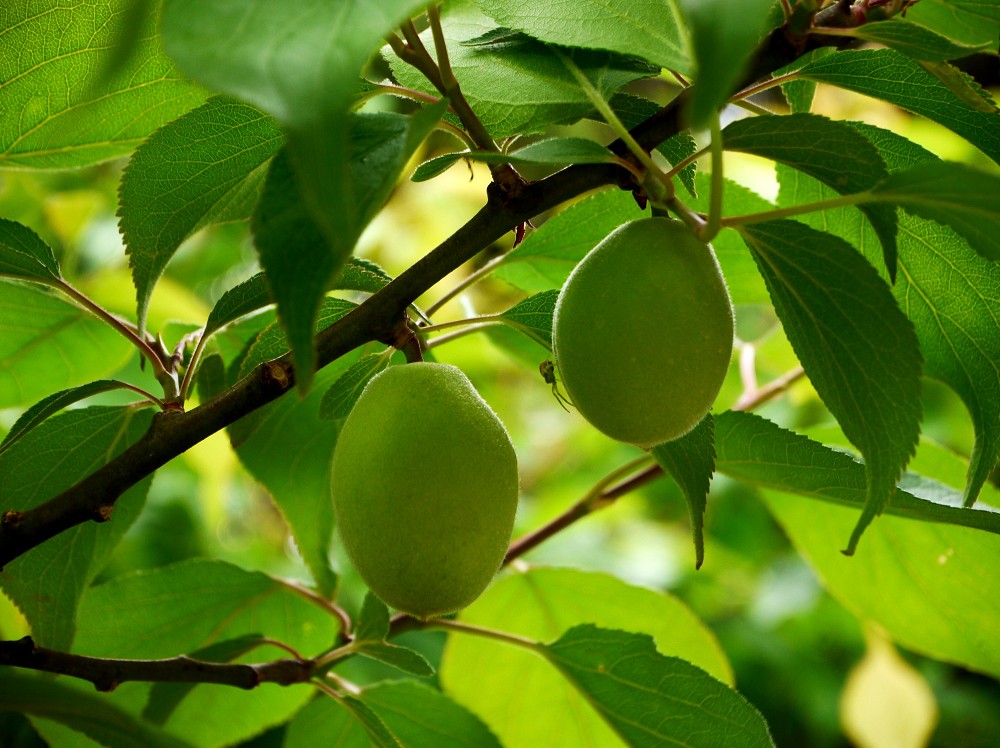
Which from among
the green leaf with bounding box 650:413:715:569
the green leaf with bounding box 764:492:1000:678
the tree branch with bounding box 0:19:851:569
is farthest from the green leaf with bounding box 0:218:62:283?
the green leaf with bounding box 764:492:1000:678

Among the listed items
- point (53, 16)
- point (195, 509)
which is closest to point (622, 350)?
point (53, 16)

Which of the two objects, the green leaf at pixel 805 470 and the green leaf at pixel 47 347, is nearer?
the green leaf at pixel 805 470

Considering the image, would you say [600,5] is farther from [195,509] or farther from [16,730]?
[195,509]

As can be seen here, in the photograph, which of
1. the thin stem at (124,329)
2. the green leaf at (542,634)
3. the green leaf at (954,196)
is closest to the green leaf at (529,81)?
the green leaf at (954,196)

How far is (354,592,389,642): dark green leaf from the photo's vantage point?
0.58 meters

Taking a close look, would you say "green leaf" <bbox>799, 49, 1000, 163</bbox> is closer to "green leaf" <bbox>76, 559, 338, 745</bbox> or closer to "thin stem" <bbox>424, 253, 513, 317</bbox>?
"thin stem" <bbox>424, 253, 513, 317</bbox>

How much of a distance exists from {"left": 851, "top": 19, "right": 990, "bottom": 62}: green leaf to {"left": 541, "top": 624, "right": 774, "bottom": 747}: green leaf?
0.36 m

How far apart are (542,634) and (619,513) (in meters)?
0.89

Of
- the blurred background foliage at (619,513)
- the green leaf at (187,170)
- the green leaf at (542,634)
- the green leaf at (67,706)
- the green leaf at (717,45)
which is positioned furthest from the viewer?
the blurred background foliage at (619,513)

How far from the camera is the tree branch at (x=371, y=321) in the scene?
43 cm

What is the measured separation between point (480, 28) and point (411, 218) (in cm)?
121

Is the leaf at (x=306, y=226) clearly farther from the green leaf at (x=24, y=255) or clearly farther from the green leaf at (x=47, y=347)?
the green leaf at (x=47, y=347)

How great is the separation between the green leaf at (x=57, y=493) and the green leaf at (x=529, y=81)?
0.29m

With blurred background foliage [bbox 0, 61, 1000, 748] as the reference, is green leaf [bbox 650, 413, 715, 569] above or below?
above
